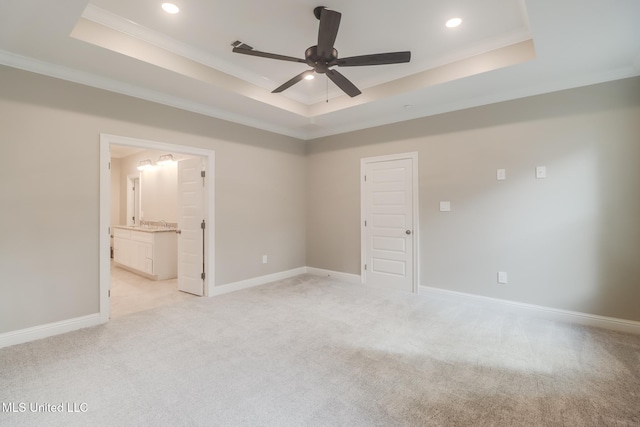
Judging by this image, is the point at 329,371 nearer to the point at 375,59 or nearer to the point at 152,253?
the point at 375,59

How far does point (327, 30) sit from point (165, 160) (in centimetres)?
500

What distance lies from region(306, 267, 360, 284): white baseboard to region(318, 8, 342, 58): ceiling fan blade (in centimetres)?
359

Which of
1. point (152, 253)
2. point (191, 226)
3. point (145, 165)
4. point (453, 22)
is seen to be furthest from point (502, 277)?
point (145, 165)

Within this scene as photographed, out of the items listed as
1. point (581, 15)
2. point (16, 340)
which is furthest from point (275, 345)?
point (581, 15)

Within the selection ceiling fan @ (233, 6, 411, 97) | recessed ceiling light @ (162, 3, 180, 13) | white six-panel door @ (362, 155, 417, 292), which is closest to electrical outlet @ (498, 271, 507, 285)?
white six-panel door @ (362, 155, 417, 292)

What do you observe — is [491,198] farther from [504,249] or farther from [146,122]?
[146,122]

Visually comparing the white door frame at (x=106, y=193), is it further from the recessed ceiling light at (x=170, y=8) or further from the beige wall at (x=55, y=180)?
the recessed ceiling light at (x=170, y=8)

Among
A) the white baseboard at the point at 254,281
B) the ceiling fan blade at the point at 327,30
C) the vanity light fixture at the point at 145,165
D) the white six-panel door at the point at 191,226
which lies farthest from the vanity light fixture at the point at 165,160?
the ceiling fan blade at the point at 327,30

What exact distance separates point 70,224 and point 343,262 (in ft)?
12.5

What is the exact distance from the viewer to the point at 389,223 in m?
4.61

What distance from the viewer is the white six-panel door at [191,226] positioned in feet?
13.9

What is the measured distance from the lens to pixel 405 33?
2.88 metres

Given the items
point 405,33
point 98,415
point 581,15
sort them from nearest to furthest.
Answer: point 98,415, point 581,15, point 405,33

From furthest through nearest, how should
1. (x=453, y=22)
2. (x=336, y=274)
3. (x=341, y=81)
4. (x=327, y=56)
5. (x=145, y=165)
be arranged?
(x=145, y=165) < (x=336, y=274) < (x=341, y=81) < (x=453, y=22) < (x=327, y=56)
